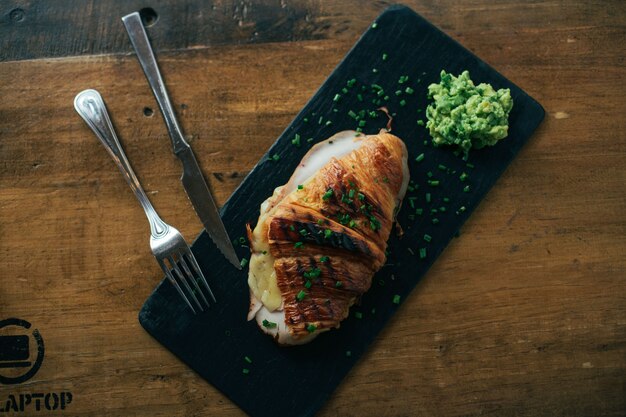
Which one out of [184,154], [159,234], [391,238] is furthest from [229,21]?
[391,238]

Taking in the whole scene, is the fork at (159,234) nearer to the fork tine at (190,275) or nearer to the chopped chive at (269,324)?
the fork tine at (190,275)

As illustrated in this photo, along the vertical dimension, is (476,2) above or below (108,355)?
above

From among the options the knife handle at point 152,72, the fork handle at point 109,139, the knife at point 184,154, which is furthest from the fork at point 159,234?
the knife handle at point 152,72

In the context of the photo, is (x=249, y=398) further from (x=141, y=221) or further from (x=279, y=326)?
(x=141, y=221)

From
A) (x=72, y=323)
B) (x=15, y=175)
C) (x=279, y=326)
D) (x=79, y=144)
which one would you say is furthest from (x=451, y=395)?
(x=15, y=175)

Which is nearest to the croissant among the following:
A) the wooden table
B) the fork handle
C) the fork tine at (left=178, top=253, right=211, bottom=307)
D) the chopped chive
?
the chopped chive
